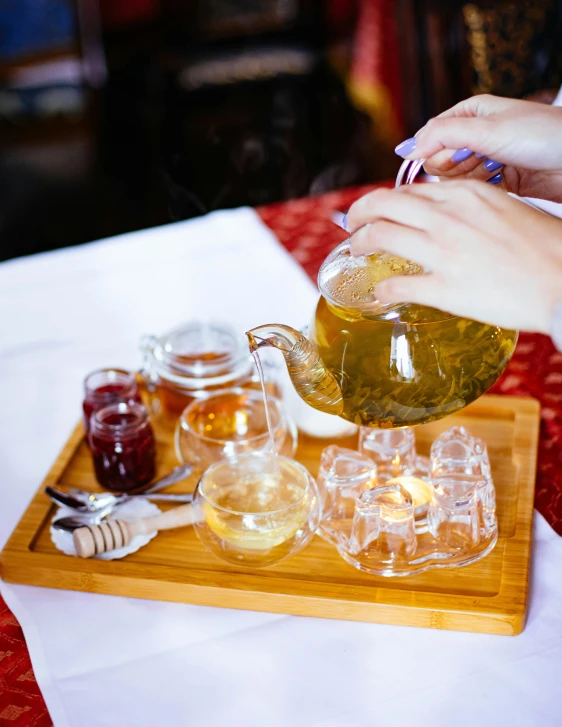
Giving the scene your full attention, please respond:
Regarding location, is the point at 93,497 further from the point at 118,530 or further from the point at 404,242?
the point at 404,242

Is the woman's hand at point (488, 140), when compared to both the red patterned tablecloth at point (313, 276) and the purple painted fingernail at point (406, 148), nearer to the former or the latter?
the purple painted fingernail at point (406, 148)

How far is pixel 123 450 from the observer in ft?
3.05

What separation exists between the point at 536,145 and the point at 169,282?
0.75m

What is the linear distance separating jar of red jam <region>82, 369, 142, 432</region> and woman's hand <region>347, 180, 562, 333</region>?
452 millimetres

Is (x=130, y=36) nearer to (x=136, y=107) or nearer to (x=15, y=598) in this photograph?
(x=136, y=107)

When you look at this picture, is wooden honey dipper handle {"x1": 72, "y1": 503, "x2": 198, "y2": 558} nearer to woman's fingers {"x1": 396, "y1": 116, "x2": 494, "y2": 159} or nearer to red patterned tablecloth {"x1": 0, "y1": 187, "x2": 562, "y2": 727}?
red patterned tablecloth {"x1": 0, "y1": 187, "x2": 562, "y2": 727}

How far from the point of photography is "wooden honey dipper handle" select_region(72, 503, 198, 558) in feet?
2.76

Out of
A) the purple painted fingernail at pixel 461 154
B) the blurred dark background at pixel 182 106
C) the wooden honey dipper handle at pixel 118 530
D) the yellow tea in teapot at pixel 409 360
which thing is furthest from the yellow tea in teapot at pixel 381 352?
the blurred dark background at pixel 182 106

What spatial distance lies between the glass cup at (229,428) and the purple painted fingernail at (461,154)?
1.12ft

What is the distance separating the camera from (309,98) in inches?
153

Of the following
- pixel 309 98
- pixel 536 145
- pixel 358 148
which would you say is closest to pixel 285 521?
pixel 536 145

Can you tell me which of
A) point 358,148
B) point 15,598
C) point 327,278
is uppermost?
point 327,278

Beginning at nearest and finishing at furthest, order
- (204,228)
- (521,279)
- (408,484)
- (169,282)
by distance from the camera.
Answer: (521,279)
(408,484)
(169,282)
(204,228)

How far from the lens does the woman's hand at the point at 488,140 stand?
730mm
